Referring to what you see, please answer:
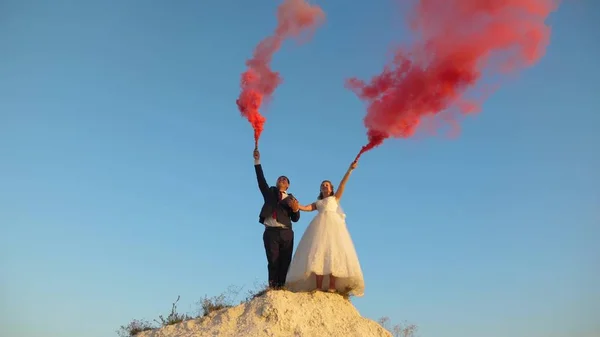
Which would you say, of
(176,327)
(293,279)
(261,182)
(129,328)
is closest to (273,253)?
(293,279)

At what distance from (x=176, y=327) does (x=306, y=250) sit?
141 inches

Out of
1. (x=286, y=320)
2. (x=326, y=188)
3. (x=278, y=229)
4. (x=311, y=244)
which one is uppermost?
(x=326, y=188)

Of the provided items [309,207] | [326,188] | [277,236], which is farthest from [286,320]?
[326,188]

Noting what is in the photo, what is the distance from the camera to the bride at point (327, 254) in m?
12.8

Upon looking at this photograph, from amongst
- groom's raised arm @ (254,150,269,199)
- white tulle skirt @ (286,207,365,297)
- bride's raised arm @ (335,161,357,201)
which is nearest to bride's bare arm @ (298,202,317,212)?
white tulle skirt @ (286,207,365,297)

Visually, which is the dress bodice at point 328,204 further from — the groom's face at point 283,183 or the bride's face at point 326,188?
the groom's face at point 283,183

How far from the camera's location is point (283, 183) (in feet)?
45.6

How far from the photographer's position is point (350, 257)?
13.0 meters

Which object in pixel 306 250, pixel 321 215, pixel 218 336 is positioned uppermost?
pixel 321 215

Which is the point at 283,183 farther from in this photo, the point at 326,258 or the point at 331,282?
the point at 331,282

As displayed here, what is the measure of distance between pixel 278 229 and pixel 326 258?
4.51 feet

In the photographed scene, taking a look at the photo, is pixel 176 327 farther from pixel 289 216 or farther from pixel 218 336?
pixel 289 216

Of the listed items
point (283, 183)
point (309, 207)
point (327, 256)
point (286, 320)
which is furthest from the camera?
point (283, 183)

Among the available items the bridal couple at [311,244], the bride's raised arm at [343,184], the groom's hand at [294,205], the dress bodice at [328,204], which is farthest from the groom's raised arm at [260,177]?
the bride's raised arm at [343,184]
